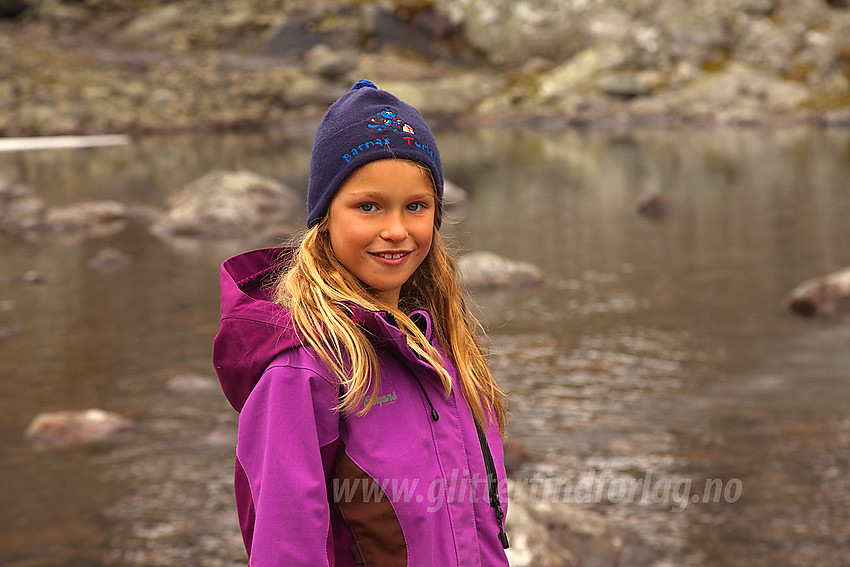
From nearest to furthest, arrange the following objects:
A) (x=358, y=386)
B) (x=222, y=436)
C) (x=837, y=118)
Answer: (x=358, y=386) < (x=222, y=436) < (x=837, y=118)

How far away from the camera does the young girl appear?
95.3 inches

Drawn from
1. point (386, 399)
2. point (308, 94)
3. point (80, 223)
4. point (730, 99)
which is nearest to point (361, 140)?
point (386, 399)

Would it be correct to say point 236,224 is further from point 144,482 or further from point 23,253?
point 144,482

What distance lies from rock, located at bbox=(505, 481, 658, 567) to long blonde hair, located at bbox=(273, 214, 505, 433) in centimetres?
274

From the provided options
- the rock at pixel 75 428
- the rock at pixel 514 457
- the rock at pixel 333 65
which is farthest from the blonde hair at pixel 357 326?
the rock at pixel 333 65

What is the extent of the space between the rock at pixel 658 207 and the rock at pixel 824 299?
1076 cm

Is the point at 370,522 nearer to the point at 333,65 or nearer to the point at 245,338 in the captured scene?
the point at 245,338

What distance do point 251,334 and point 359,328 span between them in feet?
1.02

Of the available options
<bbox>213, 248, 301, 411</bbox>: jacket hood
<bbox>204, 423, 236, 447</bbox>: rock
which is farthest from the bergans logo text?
<bbox>204, 423, 236, 447</bbox>: rock

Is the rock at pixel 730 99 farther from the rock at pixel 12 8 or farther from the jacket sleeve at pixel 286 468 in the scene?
the rock at pixel 12 8

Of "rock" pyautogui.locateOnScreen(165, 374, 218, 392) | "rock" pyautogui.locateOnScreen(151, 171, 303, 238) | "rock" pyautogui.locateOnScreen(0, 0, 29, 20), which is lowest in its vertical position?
"rock" pyautogui.locateOnScreen(0, 0, 29, 20)

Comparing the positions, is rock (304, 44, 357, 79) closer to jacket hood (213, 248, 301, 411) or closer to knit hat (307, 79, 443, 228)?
knit hat (307, 79, 443, 228)

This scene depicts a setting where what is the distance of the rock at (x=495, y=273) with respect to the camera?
51.6 feet

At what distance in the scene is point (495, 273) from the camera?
15.9m
